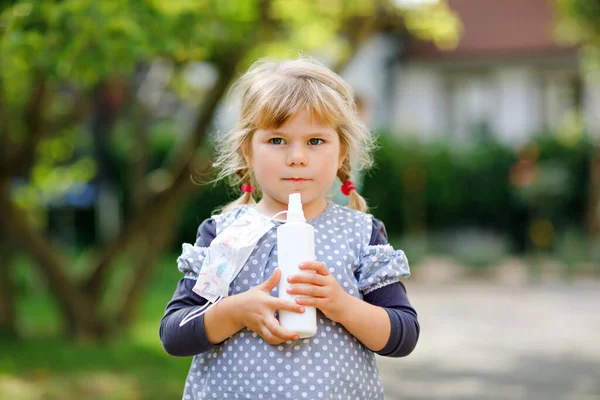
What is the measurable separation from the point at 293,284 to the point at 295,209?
0.19 metres

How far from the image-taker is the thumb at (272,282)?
2.06 metres

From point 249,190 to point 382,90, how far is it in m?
18.5

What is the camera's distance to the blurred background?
6352 millimetres

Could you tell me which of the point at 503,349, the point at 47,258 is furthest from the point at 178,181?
the point at 503,349

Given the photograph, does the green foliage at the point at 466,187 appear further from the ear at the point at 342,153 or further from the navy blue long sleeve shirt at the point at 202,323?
the navy blue long sleeve shirt at the point at 202,323

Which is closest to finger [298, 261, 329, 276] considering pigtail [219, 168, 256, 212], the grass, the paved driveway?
pigtail [219, 168, 256, 212]

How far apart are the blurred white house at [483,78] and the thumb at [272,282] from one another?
17294mm

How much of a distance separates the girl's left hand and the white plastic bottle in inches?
0.5

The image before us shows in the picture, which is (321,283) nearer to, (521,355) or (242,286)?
(242,286)

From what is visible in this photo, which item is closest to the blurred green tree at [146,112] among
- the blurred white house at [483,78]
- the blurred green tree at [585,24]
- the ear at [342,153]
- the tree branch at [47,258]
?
the tree branch at [47,258]

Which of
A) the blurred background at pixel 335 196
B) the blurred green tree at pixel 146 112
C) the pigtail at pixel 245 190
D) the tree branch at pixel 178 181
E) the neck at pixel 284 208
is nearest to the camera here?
the neck at pixel 284 208

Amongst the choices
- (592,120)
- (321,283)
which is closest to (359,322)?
(321,283)

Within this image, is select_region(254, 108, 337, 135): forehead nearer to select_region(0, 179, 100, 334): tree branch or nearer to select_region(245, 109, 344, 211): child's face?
select_region(245, 109, 344, 211): child's face

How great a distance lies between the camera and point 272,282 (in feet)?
6.77
